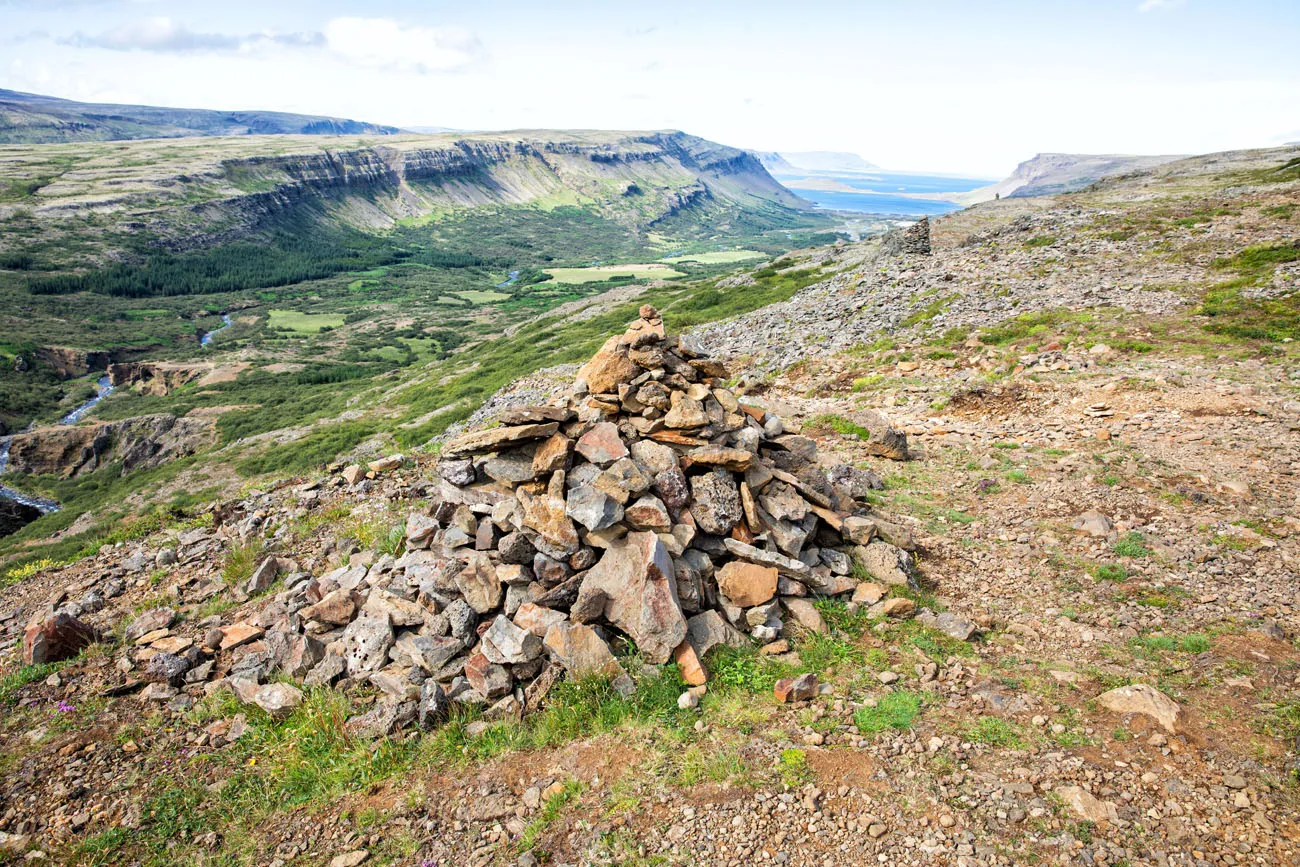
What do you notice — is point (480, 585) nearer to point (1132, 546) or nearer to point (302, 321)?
point (1132, 546)

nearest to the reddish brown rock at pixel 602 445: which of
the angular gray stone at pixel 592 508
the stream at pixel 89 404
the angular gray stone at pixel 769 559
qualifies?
the angular gray stone at pixel 592 508

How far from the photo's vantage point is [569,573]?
9.40m

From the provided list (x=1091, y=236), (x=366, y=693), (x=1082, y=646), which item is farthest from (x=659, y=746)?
(x=1091, y=236)

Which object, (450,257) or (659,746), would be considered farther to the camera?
(450,257)

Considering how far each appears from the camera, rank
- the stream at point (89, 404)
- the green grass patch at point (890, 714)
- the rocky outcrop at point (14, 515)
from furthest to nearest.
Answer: the stream at point (89, 404)
the rocky outcrop at point (14, 515)
the green grass patch at point (890, 714)

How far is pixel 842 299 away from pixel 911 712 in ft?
109

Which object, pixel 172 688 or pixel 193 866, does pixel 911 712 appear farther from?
pixel 172 688

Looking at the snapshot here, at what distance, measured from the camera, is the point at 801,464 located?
12945 mm

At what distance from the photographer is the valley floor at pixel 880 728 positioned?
6.35m

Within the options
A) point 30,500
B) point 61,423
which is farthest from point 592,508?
point 61,423

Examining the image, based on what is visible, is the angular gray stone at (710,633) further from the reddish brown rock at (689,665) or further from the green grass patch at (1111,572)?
the green grass patch at (1111,572)

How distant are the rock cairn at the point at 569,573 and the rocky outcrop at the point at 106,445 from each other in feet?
235

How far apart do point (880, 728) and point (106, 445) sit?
3547 inches

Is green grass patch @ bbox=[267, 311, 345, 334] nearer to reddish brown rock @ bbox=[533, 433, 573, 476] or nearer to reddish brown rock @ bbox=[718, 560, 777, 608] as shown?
reddish brown rock @ bbox=[533, 433, 573, 476]
